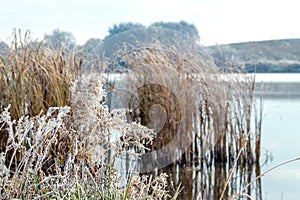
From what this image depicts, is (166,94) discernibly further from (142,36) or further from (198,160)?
(142,36)


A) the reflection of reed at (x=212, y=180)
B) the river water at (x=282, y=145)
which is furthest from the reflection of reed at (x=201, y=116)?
the river water at (x=282, y=145)

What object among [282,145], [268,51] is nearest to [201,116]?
[282,145]

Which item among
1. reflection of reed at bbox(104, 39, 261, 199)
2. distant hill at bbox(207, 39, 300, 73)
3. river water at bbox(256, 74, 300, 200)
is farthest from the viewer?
distant hill at bbox(207, 39, 300, 73)

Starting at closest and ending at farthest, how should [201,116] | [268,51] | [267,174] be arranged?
[267,174] < [201,116] < [268,51]

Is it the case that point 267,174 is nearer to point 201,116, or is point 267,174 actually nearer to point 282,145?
point 201,116

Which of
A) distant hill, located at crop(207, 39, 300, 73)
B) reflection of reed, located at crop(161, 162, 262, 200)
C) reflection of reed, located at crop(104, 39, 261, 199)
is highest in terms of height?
distant hill, located at crop(207, 39, 300, 73)

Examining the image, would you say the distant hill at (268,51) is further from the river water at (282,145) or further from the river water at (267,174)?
the river water at (267,174)

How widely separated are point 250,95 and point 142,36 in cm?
113

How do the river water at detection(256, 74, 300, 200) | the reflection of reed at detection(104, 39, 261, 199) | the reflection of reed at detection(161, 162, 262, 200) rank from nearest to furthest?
the reflection of reed at detection(161, 162, 262, 200) < the river water at detection(256, 74, 300, 200) < the reflection of reed at detection(104, 39, 261, 199)

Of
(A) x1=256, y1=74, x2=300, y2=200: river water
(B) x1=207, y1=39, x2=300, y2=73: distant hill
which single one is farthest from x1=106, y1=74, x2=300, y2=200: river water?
(B) x1=207, y1=39, x2=300, y2=73: distant hill

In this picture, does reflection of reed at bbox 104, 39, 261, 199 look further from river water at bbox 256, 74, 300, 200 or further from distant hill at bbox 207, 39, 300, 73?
distant hill at bbox 207, 39, 300, 73

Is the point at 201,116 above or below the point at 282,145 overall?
above

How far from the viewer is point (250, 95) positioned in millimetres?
3246

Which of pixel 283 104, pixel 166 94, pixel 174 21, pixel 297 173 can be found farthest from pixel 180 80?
pixel 283 104
